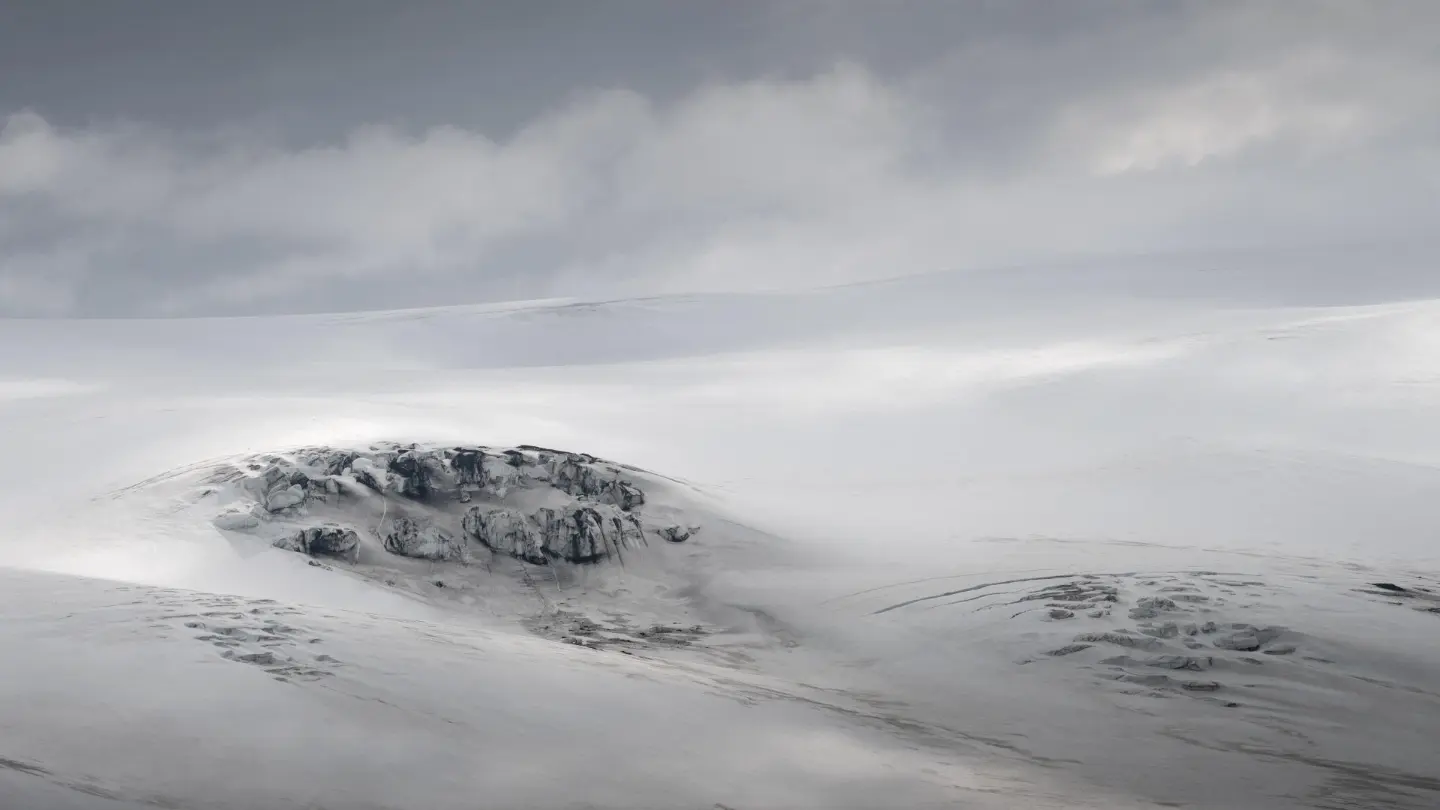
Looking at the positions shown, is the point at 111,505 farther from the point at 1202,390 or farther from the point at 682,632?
the point at 1202,390

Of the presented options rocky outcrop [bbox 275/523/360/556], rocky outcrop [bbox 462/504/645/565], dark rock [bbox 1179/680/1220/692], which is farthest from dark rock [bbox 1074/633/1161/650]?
rocky outcrop [bbox 275/523/360/556]

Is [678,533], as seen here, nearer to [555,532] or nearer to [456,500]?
[555,532]

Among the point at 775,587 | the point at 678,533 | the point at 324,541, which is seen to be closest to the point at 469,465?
the point at 324,541

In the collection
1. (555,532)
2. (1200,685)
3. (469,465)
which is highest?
(469,465)

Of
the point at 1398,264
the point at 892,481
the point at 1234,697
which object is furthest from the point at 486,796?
the point at 1398,264

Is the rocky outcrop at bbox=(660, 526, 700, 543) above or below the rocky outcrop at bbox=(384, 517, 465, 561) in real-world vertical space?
above

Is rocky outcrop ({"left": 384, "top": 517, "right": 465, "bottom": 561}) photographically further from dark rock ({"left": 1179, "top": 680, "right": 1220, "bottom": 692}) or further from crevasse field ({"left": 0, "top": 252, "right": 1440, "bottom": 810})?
dark rock ({"left": 1179, "top": 680, "right": 1220, "bottom": 692})
